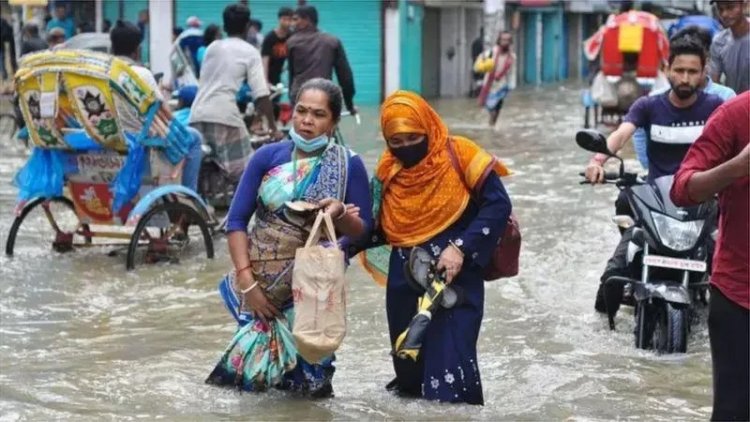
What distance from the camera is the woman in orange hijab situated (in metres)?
5.54

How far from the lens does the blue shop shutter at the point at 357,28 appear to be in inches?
1145

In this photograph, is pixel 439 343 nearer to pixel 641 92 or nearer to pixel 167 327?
pixel 167 327

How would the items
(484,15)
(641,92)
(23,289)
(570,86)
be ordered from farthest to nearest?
(570,86), (484,15), (641,92), (23,289)


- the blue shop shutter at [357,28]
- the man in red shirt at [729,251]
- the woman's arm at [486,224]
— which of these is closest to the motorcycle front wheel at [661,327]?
the woman's arm at [486,224]

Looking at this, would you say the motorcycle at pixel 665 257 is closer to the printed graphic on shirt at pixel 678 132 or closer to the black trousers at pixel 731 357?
the printed graphic on shirt at pixel 678 132

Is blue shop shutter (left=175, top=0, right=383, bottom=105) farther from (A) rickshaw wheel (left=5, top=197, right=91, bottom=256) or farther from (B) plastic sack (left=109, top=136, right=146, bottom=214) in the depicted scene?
(B) plastic sack (left=109, top=136, right=146, bottom=214)

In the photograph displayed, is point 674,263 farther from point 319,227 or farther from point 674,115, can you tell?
point 319,227

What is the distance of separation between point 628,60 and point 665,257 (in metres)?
12.3

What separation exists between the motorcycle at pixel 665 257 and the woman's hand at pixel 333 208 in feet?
6.09

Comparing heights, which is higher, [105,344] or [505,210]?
[505,210]

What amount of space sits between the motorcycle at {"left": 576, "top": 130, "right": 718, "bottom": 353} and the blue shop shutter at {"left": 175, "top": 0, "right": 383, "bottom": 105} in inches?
872

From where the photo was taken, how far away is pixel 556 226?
37.7 feet

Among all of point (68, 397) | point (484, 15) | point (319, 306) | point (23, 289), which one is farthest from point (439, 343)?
point (484, 15)

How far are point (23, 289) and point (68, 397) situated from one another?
2779 mm
